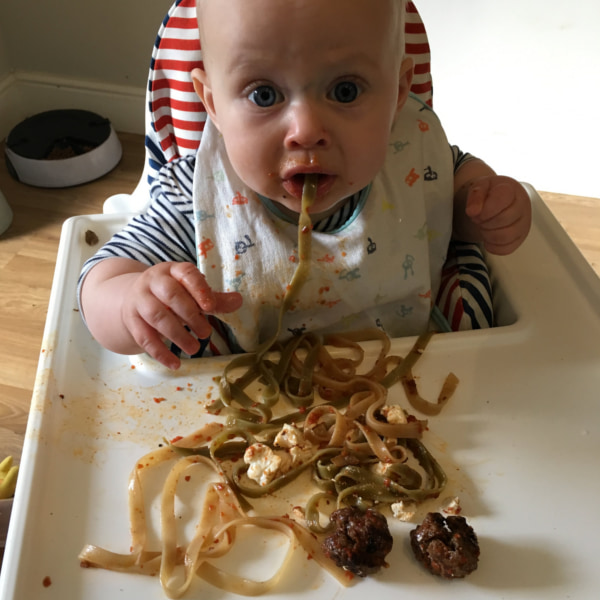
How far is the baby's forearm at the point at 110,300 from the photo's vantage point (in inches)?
25.0

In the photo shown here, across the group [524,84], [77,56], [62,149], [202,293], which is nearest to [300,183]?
[202,293]

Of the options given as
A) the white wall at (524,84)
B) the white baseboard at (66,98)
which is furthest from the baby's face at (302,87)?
the white baseboard at (66,98)

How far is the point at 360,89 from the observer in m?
0.59

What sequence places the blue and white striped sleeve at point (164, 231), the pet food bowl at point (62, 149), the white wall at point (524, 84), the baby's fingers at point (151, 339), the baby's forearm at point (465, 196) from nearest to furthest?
the baby's fingers at point (151, 339)
the blue and white striped sleeve at point (164, 231)
the baby's forearm at point (465, 196)
the white wall at point (524, 84)
the pet food bowl at point (62, 149)

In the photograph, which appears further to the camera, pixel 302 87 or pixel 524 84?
pixel 524 84

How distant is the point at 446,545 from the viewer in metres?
0.49

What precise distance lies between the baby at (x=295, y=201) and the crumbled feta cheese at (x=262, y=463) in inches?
4.0

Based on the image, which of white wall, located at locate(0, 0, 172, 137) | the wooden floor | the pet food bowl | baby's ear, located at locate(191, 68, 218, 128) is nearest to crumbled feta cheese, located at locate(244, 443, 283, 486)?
baby's ear, located at locate(191, 68, 218, 128)

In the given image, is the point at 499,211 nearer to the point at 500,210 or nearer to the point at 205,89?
the point at 500,210

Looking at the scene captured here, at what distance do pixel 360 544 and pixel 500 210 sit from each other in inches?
16.3

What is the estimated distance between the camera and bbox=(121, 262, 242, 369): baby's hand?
58 centimetres

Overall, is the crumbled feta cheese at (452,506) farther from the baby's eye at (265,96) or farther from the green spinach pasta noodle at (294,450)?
the baby's eye at (265,96)

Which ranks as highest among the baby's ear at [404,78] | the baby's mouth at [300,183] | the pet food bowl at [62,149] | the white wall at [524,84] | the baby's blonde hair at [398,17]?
the baby's blonde hair at [398,17]

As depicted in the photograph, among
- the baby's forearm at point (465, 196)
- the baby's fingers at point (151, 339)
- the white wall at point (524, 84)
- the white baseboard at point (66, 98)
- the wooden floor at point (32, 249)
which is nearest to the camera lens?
the baby's fingers at point (151, 339)
